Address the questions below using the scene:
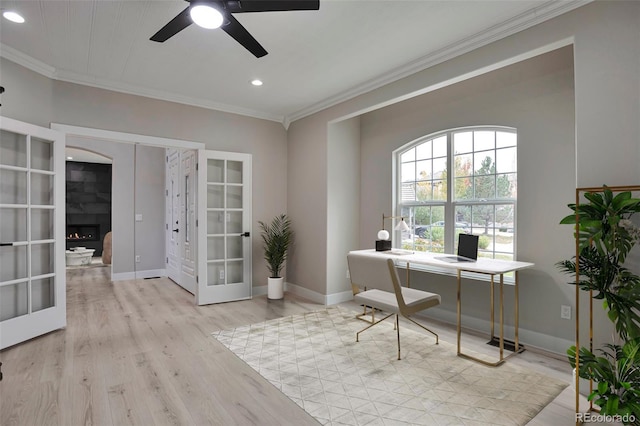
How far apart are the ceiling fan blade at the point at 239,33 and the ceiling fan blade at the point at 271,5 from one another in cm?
7

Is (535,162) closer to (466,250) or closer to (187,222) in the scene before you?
(466,250)

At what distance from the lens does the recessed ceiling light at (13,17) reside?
2512 millimetres

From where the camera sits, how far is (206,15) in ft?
6.51

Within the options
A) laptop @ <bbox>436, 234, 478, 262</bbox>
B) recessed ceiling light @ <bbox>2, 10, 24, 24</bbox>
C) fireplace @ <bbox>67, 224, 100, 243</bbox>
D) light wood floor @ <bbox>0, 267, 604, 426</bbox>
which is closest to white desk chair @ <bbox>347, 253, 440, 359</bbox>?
laptop @ <bbox>436, 234, 478, 262</bbox>

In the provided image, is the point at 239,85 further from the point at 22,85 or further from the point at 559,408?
the point at 559,408

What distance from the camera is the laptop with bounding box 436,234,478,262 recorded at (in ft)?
10.4

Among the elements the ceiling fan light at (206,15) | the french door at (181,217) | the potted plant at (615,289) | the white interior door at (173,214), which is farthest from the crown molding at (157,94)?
the potted plant at (615,289)

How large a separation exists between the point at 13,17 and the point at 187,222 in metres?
3.43

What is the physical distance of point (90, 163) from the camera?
913 centimetres

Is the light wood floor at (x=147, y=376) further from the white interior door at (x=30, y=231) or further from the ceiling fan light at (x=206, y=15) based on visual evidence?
the ceiling fan light at (x=206, y=15)

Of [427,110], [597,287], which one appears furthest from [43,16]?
[597,287]

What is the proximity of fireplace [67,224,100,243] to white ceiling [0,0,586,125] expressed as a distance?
6836mm

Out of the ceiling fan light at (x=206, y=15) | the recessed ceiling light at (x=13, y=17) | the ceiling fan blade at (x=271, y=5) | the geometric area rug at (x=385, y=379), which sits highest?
the recessed ceiling light at (x=13, y=17)

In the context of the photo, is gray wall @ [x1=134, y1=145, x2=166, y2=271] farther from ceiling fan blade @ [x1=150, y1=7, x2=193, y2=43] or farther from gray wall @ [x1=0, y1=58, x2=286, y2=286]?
ceiling fan blade @ [x1=150, y1=7, x2=193, y2=43]
